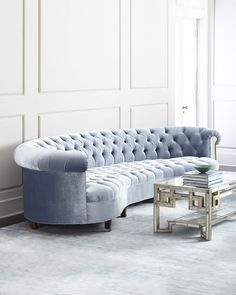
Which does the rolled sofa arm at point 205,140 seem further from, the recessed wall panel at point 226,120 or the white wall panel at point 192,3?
the white wall panel at point 192,3

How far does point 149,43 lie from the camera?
26.8 ft

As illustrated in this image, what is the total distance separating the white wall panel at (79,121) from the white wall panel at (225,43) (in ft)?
8.70

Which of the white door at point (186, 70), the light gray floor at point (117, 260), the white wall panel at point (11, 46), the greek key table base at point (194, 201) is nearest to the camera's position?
the light gray floor at point (117, 260)

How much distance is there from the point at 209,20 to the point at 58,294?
6.58m

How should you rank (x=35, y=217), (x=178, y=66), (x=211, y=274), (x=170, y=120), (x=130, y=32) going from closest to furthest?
(x=211, y=274), (x=35, y=217), (x=130, y=32), (x=170, y=120), (x=178, y=66)

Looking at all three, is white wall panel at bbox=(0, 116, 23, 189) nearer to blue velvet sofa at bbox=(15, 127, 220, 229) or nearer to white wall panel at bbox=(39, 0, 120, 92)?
blue velvet sofa at bbox=(15, 127, 220, 229)

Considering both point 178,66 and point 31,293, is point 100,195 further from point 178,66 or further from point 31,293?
point 178,66

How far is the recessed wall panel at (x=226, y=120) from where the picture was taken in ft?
31.9

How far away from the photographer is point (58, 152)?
5.61m

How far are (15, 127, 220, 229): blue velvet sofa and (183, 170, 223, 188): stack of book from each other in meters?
0.64

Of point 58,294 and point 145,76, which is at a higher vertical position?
point 145,76

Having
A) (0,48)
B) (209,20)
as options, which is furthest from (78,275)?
(209,20)

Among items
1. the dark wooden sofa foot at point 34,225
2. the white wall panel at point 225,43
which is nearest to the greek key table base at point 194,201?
the dark wooden sofa foot at point 34,225

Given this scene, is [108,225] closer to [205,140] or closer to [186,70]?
[205,140]
